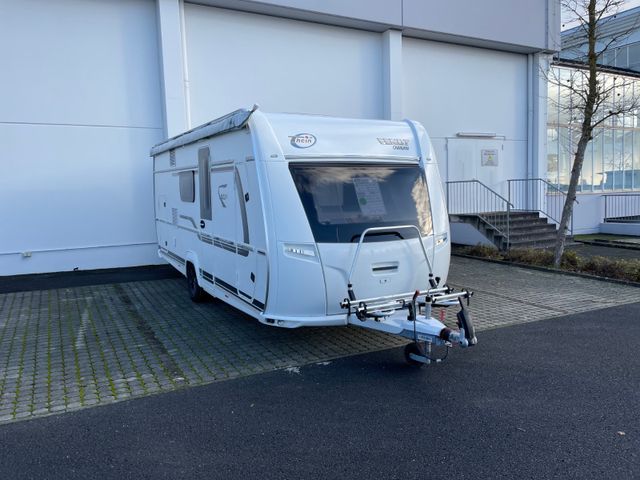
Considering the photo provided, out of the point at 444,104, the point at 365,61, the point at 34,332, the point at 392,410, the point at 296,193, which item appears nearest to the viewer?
the point at 392,410

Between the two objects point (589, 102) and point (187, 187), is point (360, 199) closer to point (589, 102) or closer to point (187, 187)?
point (187, 187)

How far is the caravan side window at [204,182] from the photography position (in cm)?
695

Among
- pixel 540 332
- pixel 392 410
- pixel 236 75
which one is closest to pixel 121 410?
pixel 392 410

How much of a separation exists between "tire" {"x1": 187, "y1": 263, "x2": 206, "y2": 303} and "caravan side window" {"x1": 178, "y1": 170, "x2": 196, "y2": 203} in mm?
1112

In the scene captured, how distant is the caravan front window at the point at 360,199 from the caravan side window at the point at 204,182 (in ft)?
6.23

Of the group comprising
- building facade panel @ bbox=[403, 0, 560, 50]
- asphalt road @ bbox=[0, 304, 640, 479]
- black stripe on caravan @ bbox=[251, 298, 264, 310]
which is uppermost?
building facade panel @ bbox=[403, 0, 560, 50]

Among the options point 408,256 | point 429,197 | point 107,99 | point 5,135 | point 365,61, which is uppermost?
point 365,61

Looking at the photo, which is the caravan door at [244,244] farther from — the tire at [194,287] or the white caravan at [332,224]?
the tire at [194,287]

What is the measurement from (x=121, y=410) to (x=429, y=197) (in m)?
3.97

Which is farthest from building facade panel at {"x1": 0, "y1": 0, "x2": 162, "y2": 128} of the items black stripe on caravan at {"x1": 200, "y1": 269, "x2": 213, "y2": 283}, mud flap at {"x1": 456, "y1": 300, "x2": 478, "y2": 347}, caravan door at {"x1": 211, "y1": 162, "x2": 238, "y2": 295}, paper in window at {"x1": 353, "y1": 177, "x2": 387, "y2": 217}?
mud flap at {"x1": 456, "y1": 300, "x2": 478, "y2": 347}

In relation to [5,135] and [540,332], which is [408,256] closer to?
[540,332]

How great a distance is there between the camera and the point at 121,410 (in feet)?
14.7

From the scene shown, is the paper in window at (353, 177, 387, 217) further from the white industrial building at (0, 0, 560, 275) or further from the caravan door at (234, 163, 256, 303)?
the white industrial building at (0, 0, 560, 275)

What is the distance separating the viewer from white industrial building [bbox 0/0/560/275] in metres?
11.0
